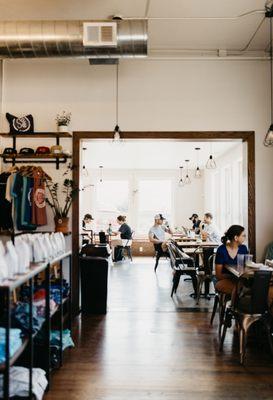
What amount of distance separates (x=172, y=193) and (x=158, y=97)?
881cm

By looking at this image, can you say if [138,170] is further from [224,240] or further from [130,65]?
[224,240]

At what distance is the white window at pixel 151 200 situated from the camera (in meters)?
13.9

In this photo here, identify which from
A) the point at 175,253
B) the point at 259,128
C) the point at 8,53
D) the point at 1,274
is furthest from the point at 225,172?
the point at 1,274

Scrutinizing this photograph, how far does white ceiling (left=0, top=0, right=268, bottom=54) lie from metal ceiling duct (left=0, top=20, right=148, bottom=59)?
37 cm

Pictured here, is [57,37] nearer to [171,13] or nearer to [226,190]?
[171,13]

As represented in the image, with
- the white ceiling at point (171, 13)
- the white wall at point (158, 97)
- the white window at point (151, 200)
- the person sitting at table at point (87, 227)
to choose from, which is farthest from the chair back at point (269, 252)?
the white window at point (151, 200)

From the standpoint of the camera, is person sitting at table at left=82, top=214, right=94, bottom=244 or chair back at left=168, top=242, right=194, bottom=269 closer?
chair back at left=168, top=242, right=194, bottom=269

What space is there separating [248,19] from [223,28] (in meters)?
0.33

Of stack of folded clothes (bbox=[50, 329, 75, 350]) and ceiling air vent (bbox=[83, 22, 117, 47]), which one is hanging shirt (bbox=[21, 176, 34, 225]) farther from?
ceiling air vent (bbox=[83, 22, 117, 47])

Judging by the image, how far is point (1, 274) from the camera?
2340 millimetres

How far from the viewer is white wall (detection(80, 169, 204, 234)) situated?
13.9 metres

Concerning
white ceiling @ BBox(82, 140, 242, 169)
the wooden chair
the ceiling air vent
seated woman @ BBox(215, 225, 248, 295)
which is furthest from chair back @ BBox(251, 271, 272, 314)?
white ceiling @ BBox(82, 140, 242, 169)

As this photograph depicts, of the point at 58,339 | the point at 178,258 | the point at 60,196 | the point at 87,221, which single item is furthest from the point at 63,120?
the point at 87,221

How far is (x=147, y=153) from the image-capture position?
1052 centimetres
